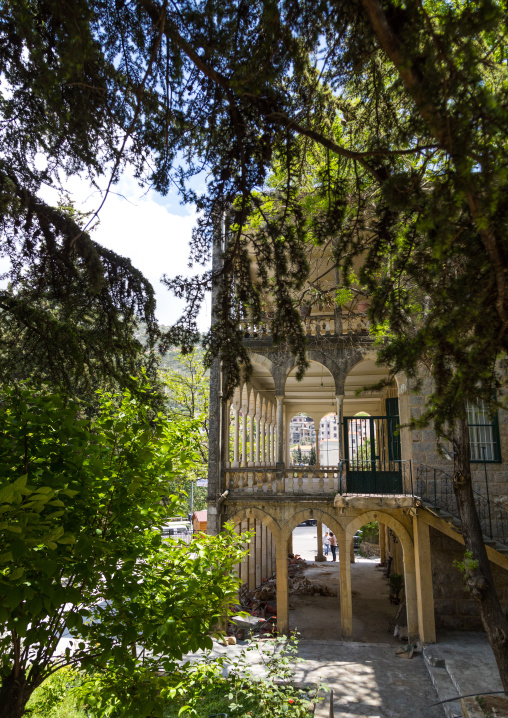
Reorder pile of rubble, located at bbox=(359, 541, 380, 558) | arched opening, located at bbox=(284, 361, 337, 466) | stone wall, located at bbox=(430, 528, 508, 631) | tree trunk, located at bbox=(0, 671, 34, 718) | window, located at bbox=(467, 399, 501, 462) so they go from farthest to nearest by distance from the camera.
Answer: pile of rubble, located at bbox=(359, 541, 380, 558) < arched opening, located at bbox=(284, 361, 337, 466) < window, located at bbox=(467, 399, 501, 462) < stone wall, located at bbox=(430, 528, 508, 631) < tree trunk, located at bbox=(0, 671, 34, 718)

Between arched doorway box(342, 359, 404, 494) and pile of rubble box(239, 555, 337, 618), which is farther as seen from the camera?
pile of rubble box(239, 555, 337, 618)

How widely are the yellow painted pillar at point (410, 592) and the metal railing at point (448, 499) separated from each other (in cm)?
138

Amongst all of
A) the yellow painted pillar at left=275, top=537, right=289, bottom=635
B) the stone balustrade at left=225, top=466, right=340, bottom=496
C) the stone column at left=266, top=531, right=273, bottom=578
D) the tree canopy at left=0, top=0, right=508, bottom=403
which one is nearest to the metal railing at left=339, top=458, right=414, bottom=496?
the stone balustrade at left=225, top=466, right=340, bottom=496

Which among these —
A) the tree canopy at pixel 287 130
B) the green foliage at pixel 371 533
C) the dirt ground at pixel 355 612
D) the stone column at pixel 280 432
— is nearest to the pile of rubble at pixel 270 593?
the dirt ground at pixel 355 612

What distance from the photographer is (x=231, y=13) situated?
362 centimetres

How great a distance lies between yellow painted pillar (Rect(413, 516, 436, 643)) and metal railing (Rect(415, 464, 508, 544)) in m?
0.67

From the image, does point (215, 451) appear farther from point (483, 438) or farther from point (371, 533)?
point (371, 533)

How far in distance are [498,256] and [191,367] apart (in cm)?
2209

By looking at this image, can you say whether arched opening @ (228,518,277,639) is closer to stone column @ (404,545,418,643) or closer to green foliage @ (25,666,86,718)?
stone column @ (404,545,418,643)

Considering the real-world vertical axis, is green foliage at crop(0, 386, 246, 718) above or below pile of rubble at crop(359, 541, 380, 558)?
above

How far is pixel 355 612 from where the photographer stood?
51.0 feet

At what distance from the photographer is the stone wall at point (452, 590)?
1244 cm

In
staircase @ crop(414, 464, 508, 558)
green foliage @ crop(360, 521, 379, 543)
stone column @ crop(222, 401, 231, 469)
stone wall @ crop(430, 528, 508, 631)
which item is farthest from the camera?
green foliage @ crop(360, 521, 379, 543)

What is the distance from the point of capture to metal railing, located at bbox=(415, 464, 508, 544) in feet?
39.7
